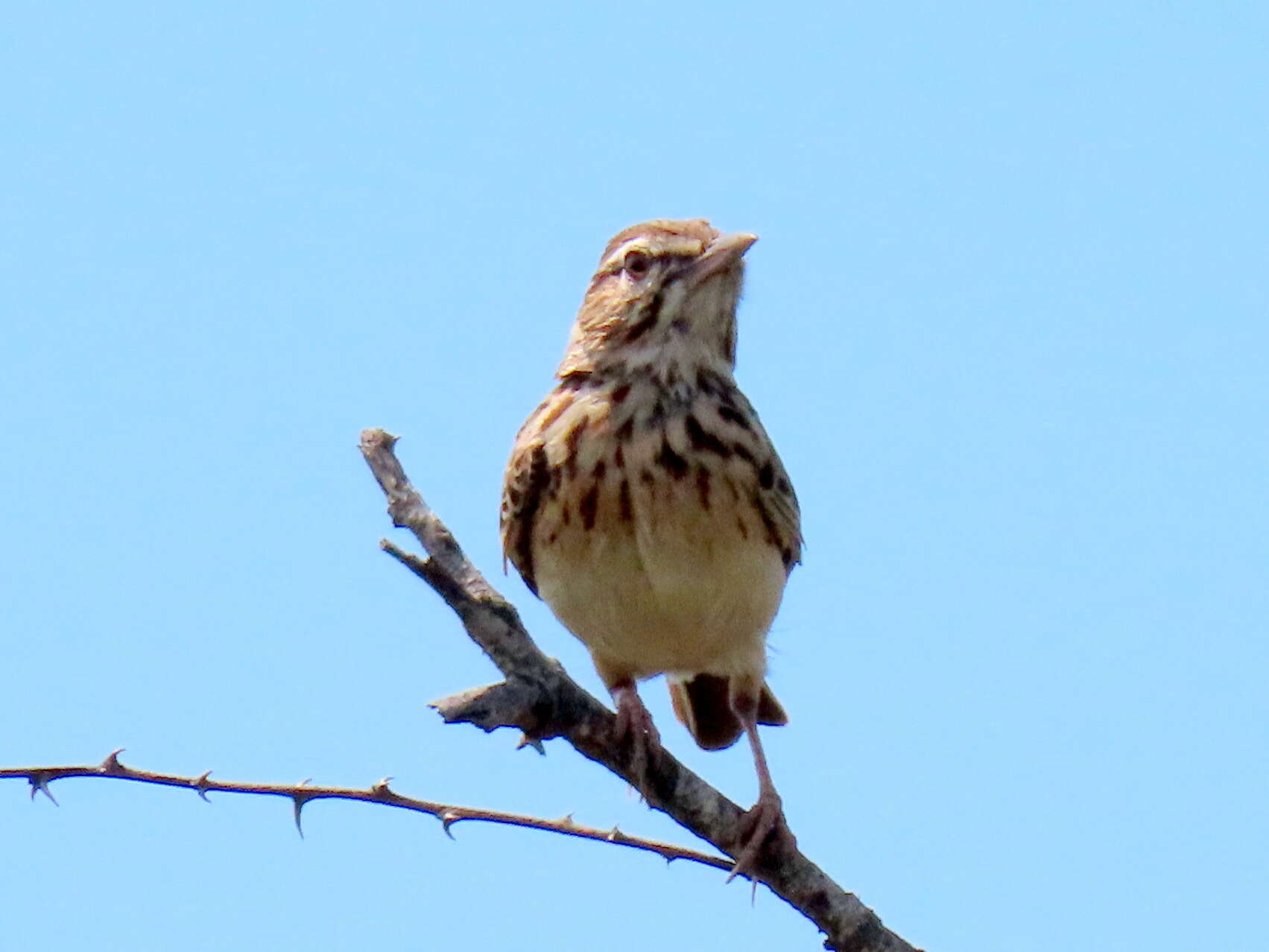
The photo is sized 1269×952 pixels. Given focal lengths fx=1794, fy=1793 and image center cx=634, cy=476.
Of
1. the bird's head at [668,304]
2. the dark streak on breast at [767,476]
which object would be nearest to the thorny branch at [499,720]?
the dark streak on breast at [767,476]

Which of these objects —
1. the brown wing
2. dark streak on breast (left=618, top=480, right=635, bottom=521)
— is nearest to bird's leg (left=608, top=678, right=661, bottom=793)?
dark streak on breast (left=618, top=480, right=635, bottom=521)

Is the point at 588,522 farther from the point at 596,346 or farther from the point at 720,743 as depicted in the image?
the point at 720,743

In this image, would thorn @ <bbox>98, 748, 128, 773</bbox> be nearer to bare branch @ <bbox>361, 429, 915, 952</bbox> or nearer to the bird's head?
bare branch @ <bbox>361, 429, 915, 952</bbox>

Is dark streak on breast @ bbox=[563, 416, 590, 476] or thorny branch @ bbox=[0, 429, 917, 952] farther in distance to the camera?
dark streak on breast @ bbox=[563, 416, 590, 476]

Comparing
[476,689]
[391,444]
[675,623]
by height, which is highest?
[675,623]

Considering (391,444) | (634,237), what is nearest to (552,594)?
(634,237)

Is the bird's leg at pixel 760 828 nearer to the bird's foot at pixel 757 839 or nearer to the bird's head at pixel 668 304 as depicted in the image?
the bird's foot at pixel 757 839
